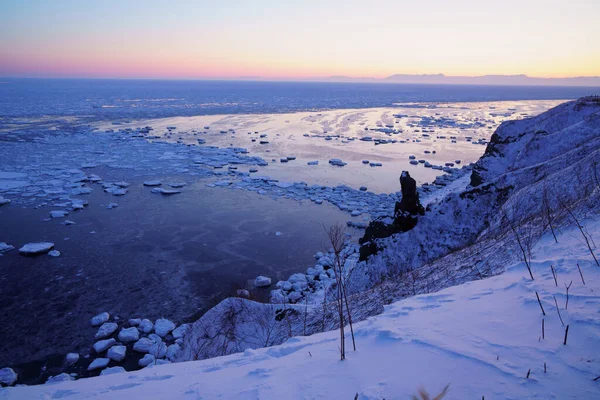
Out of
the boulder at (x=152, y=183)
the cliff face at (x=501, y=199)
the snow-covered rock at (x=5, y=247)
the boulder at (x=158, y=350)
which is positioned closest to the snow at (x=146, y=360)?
the boulder at (x=158, y=350)

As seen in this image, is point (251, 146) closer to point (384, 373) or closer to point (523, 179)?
point (523, 179)

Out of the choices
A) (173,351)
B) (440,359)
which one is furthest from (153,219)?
(440,359)

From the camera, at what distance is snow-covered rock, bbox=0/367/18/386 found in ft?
20.4

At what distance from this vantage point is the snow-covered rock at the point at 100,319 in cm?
786

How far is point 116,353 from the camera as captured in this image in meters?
6.96

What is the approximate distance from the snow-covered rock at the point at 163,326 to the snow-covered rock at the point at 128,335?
41 cm

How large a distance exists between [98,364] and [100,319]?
1444 mm

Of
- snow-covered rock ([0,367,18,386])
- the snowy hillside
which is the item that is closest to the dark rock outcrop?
the snowy hillside

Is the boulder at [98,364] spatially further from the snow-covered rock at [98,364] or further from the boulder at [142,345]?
the boulder at [142,345]

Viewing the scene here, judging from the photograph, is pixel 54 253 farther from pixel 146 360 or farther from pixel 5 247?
pixel 146 360

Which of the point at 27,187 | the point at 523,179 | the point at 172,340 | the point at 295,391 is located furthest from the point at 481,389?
the point at 27,187

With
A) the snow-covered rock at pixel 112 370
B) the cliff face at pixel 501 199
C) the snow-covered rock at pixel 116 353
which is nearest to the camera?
the snow-covered rock at pixel 112 370

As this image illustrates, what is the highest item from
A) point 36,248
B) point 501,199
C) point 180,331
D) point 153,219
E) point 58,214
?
point 501,199

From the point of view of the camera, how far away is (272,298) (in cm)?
889
